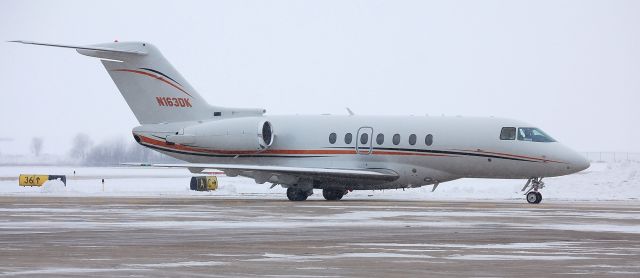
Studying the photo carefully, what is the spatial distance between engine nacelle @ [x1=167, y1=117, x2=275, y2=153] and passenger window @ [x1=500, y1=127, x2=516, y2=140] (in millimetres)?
8453

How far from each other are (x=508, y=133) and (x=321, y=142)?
6742 millimetres

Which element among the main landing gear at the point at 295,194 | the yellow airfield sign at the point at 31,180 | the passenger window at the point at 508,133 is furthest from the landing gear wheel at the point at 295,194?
the yellow airfield sign at the point at 31,180

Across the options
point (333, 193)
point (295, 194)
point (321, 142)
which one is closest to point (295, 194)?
point (295, 194)

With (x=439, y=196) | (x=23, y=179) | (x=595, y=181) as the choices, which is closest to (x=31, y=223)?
(x=439, y=196)

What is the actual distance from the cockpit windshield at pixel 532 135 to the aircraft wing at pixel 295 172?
14.3 feet

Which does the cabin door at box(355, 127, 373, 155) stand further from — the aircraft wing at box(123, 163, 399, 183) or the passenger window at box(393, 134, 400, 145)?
the passenger window at box(393, 134, 400, 145)

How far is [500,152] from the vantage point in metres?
37.2

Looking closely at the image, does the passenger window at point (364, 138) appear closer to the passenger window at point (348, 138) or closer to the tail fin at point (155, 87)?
the passenger window at point (348, 138)

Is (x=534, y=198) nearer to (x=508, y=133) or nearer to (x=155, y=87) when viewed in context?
(x=508, y=133)

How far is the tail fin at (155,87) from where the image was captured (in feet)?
138

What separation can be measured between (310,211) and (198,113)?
1415cm

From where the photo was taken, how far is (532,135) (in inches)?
1471

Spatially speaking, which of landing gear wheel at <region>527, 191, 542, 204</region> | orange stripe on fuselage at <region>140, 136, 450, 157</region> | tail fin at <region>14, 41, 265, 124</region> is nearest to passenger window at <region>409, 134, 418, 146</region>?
orange stripe on fuselage at <region>140, 136, 450, 157</region>

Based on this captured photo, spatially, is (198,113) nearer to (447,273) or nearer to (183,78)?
(183,78)
